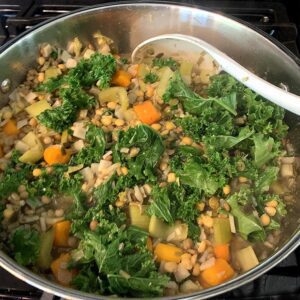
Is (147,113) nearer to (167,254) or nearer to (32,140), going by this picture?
(32,140)

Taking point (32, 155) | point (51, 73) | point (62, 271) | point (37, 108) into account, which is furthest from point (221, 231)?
point (51, 73)

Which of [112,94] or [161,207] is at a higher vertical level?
[112,94]

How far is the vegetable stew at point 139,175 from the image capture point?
1.41m

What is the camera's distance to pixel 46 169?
162 cm

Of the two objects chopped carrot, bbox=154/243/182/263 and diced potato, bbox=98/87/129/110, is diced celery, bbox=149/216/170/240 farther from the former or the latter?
diced potato, bbox=98/87/129/110

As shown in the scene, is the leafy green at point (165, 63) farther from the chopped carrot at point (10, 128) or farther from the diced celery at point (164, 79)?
the chopped carrot at point (10, 128)

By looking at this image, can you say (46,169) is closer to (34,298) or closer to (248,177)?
(34,298)

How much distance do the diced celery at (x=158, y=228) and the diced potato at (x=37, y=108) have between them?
2.14 ft

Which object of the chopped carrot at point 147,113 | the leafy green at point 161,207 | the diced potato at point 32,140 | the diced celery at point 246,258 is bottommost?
the diced celery at point 246,258

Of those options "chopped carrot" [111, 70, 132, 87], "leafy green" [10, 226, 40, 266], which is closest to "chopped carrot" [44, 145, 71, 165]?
"leafy green" [10, 226, 40, 266]

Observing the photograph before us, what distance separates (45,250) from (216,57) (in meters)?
0.96

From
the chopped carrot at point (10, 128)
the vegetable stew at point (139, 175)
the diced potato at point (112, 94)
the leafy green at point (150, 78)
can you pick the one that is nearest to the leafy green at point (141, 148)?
the vegetable stew at point (139, 175)

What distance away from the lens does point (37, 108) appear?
1.81 metres

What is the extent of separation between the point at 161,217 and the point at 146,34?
917 millimetres
